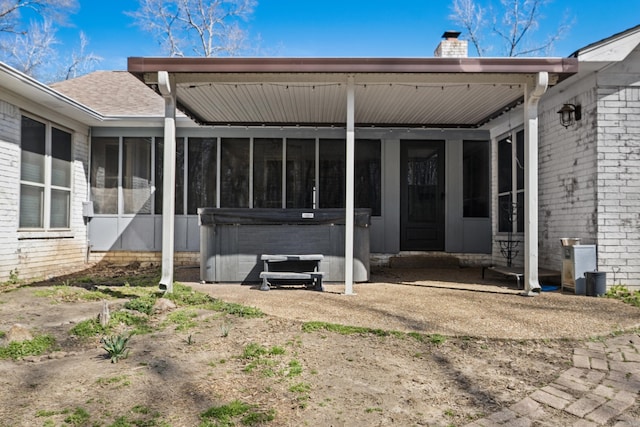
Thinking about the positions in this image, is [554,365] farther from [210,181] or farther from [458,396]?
[210,181]

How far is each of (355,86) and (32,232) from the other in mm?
5990

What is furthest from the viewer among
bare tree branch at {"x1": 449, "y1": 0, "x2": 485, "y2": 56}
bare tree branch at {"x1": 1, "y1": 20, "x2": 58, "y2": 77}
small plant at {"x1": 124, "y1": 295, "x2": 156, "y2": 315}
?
bare tree branch at {"x1": 1, "y1": 20, "x2": 58, "y2": 77}

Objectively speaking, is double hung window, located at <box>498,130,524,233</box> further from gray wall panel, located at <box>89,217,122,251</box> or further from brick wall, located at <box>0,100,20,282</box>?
brick wall, located at <box>0,100,20,282</box>

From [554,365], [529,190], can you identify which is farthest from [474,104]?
[554,365]

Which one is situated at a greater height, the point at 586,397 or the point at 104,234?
the point at 104,234

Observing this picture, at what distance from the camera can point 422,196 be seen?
9156 mm

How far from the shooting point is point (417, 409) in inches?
94.1

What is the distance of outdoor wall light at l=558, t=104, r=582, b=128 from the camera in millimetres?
6012

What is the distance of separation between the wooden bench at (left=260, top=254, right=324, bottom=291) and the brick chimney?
197 inches

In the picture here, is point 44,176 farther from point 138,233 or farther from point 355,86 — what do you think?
point 355,86

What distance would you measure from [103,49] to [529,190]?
26.3 m

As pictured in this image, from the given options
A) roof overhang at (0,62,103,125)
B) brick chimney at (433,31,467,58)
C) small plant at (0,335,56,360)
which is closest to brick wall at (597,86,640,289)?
brick chimney at (433,31,467,58)

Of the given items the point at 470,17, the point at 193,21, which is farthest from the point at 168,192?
the point at 470,17

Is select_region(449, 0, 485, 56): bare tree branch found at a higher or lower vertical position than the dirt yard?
higher
